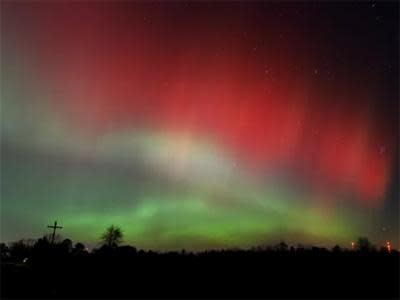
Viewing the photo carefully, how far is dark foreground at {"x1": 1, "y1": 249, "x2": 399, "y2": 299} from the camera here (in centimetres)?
2811

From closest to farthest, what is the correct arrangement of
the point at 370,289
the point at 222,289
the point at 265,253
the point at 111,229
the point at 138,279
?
the point at 370,289 → the point at 222,289 → the point at 138,279 → the point at 265,253 → the point at 111,229

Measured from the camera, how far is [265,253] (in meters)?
37.6

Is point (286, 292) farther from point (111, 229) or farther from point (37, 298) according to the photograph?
point (111, 229)

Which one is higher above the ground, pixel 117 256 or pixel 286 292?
pixel 117 256

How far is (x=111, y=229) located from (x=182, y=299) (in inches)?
4150

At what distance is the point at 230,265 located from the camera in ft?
112

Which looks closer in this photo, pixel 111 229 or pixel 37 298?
pixel 37 298

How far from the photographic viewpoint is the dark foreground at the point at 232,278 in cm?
2811

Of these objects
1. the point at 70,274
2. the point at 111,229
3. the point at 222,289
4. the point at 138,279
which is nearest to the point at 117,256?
the point at 70,274

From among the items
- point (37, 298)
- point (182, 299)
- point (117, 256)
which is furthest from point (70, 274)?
point (182, 299)

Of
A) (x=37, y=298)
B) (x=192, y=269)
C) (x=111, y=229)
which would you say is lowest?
(x=37, y=298)

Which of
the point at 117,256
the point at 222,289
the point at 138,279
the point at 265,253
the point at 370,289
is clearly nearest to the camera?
the point at 370,289

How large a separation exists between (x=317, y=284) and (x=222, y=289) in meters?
6.63

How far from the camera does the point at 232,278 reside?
31516 mm
